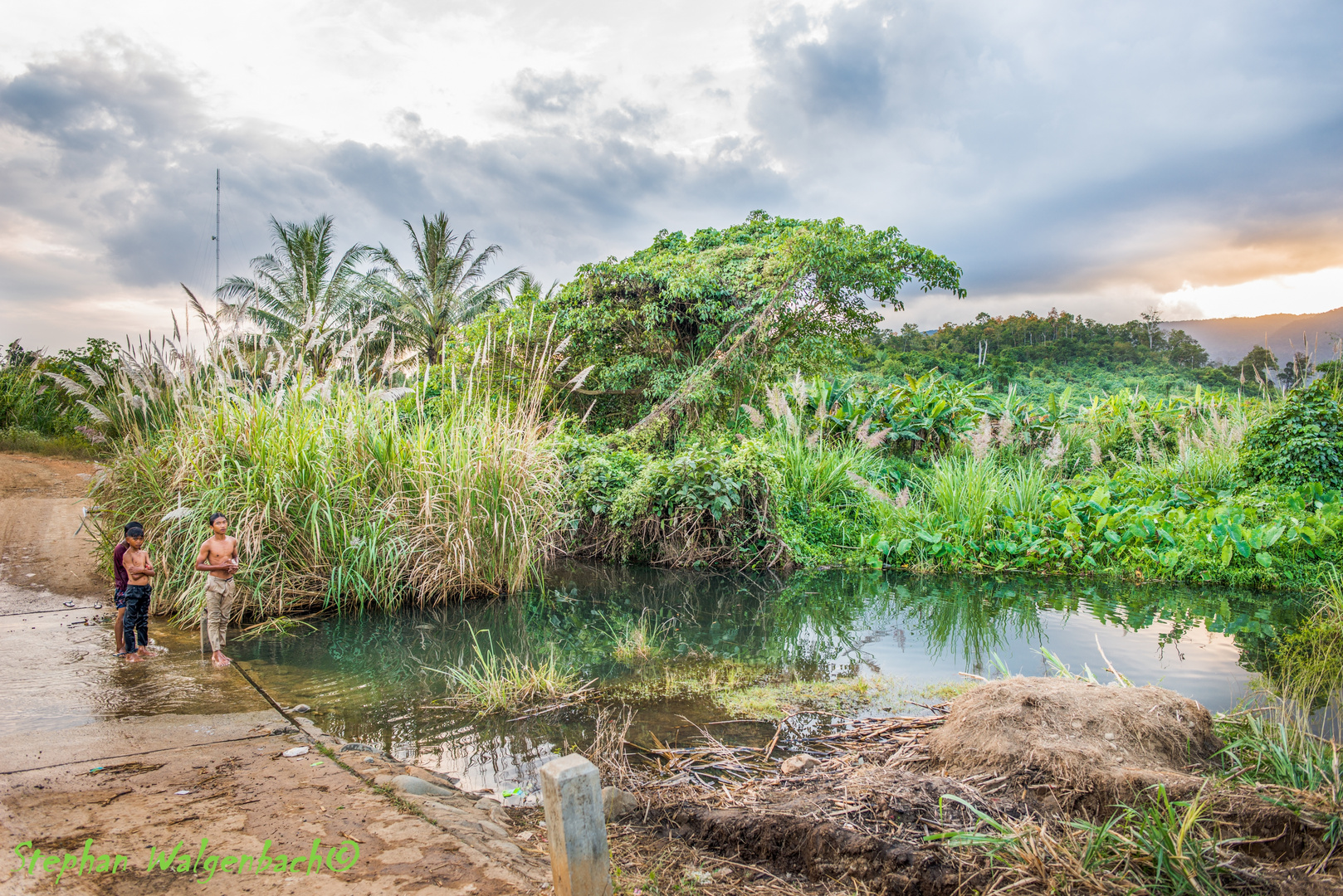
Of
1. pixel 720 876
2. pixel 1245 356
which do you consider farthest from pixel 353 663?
pixel 1245 356

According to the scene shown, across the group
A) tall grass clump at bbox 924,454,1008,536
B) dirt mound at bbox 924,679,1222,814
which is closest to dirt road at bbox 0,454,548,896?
dirt mound at bbox 924,679,1222,814

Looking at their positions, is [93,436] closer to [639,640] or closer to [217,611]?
[217,611]

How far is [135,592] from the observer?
483 cm

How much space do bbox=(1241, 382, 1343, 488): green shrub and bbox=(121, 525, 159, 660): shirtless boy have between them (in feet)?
36.8

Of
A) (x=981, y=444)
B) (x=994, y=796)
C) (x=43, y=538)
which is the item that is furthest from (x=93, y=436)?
(x=981, y=444)

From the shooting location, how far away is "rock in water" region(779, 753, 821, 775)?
3.10 m

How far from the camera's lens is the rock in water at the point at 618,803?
2805 millimetres

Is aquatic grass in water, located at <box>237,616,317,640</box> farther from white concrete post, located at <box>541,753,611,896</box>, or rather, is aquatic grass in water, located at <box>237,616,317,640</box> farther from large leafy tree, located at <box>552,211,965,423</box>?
large leafy tree, located at <box>552,211,965,423</box>

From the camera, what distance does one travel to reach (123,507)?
20.8 ft

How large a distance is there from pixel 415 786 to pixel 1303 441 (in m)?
9.90

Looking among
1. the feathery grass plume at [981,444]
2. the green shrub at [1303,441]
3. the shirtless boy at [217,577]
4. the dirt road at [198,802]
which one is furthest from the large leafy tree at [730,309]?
the dirt road at [198,802]

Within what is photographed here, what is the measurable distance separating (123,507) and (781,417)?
8043mm

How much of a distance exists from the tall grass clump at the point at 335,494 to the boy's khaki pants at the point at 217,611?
0.60 m

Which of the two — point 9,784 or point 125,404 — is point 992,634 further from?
point 125,404
